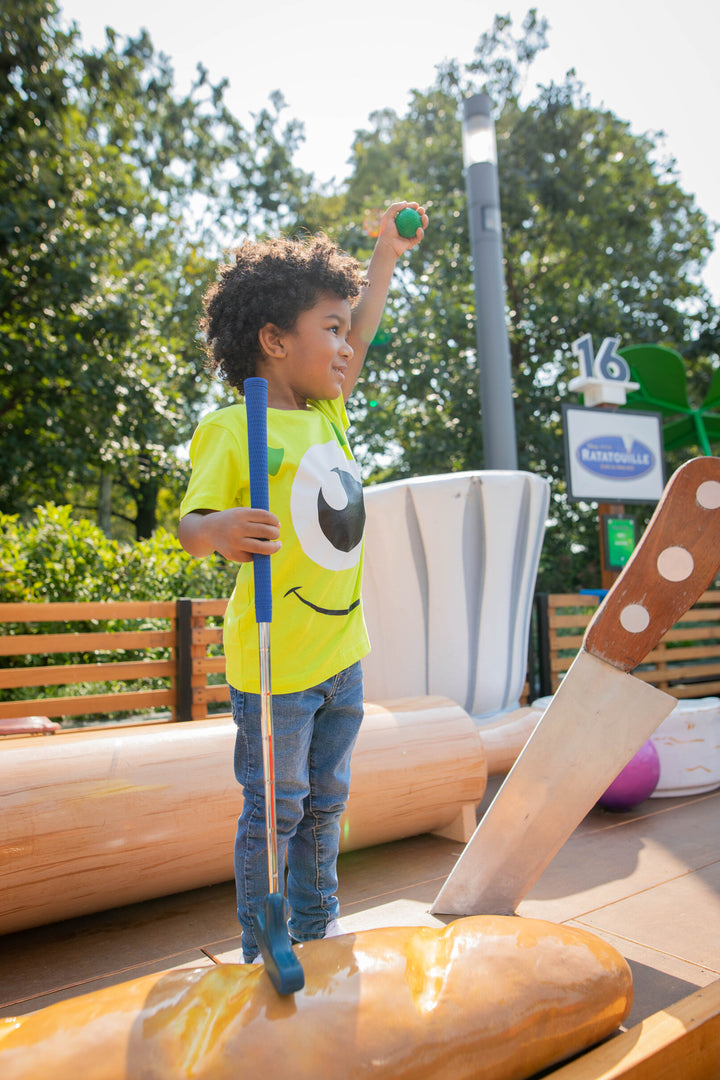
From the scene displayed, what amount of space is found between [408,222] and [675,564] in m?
1.11

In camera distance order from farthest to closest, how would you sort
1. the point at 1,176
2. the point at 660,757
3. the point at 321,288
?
the point at 1,176, the point at 660,757, the point at 321,288

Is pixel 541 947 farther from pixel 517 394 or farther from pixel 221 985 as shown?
pixel 517 394

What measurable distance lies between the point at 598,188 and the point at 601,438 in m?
8.98

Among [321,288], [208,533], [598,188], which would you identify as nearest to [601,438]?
[321,288]

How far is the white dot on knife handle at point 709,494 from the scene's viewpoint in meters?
1.45

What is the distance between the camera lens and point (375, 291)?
194cm

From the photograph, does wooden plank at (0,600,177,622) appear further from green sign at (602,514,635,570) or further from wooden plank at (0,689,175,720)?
green sign at (602,514,635,570)

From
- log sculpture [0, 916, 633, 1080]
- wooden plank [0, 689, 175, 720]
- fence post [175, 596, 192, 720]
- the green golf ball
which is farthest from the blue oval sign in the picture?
log sculpture [0, 916, 633, 1080]

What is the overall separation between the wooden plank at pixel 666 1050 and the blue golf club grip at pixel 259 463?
0.81 meters

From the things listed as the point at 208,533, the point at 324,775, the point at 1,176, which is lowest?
the point at 324,775

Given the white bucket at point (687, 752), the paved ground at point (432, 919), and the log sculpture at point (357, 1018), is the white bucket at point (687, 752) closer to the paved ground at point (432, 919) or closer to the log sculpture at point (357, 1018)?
the paved ground at point (432, 919)

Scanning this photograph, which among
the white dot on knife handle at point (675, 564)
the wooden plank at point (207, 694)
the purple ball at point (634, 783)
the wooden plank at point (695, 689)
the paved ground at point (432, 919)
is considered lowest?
the wooden plank at point (695, 689)

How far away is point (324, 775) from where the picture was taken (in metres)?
1.61

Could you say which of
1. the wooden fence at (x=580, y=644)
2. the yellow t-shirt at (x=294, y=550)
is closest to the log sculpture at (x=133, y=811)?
the yellow t-shirt at (x=294, y=550)
